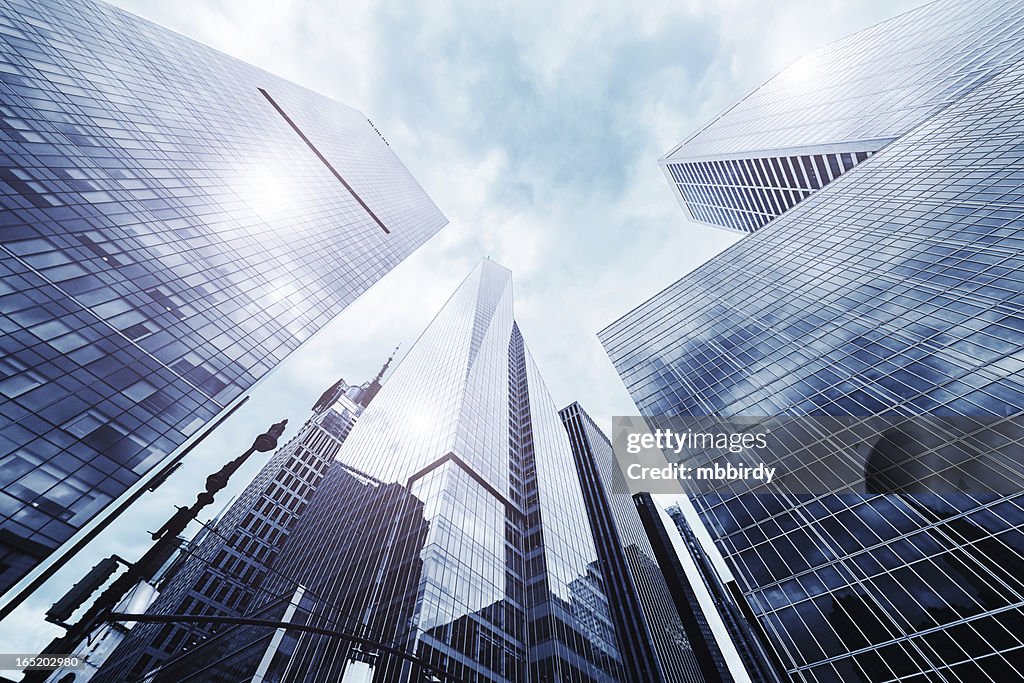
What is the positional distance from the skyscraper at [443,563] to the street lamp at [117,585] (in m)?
10.4

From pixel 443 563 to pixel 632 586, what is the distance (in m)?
50.4

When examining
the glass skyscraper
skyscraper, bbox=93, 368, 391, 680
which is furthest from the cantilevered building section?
skyscraper, bbox=93, 368, 391, 680

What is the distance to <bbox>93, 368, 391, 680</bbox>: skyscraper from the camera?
61.2m

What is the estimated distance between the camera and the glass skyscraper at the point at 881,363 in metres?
26.1

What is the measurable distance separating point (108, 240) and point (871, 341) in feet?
223

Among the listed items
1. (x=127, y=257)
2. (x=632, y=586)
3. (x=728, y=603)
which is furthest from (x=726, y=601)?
(x=127, y=257)

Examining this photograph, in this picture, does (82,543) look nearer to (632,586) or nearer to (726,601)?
(632,586)

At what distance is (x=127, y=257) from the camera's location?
4425 cm

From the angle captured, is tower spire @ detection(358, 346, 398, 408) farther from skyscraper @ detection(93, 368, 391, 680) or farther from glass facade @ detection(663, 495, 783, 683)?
glass facade @ detection(663, 495, 783, 683)

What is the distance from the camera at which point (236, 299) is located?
53562 mm

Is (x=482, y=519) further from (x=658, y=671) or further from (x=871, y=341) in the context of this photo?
→ (x=871, y=341)

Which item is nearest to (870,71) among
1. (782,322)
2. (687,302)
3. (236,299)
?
(687,302)

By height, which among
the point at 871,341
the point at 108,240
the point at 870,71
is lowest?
the point at 871,341

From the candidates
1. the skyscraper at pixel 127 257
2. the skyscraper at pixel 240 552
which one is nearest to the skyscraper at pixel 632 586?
the skyscraper at pixel 240 552
